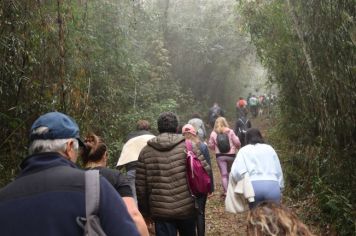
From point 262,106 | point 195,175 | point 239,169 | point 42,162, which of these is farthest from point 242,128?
point 262,106

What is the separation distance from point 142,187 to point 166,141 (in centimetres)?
59

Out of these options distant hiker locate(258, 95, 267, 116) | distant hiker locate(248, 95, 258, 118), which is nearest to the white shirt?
distant hiker locate(248, 95, 258, 118)

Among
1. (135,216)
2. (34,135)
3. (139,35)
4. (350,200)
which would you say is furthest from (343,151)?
(139,35)

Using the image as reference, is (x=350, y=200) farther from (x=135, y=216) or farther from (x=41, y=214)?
(x=41, y=214)

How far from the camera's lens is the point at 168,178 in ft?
14.0

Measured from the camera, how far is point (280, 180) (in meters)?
5.00

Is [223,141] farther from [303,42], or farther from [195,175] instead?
[195,175]

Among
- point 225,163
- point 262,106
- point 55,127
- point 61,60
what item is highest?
point 61,60

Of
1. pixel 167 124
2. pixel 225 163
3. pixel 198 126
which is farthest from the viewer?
pixel 198 126

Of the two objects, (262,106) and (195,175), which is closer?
(195,175)

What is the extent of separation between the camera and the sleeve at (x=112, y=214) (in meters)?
2.04

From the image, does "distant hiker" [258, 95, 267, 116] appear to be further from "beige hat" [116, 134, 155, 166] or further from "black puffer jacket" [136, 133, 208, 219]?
"black puffer jacket" [136, 133, 208, 219]

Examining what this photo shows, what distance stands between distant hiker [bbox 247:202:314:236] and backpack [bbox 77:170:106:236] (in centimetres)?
75

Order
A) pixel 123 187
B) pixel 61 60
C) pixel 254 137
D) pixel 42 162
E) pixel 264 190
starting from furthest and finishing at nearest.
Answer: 1. pixel 61 60
2. pixel 254 137
3. pixel 264 190
4. pixel 123 187
5. pixel 42 162
